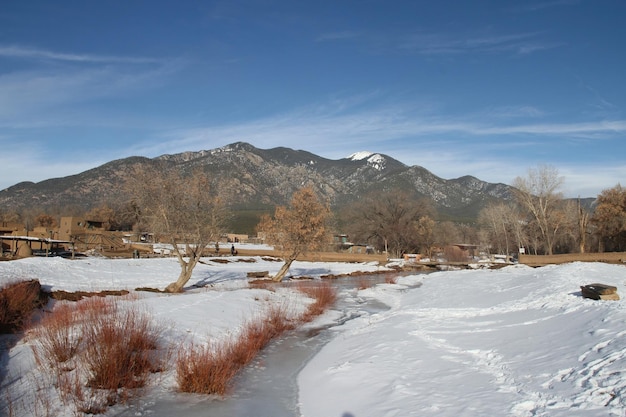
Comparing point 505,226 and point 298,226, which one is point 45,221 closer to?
point 298,226

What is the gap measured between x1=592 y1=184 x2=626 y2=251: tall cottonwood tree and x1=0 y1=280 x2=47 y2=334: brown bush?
64635 millimetres

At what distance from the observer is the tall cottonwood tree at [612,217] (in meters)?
61.6

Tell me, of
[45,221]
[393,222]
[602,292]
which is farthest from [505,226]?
[45,221]

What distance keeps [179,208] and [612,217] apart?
192 feet

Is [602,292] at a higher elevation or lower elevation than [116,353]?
higher

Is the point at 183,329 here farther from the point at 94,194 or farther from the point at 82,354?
the point at 94,194


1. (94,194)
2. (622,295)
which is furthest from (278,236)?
(94,194)

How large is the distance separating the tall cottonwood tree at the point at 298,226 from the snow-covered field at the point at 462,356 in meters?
15.4

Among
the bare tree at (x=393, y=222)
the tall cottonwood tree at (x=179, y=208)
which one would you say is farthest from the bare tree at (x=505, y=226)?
the tall cottonwood tree at (x=179, y=208)

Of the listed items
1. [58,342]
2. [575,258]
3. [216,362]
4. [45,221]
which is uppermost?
[45,221]

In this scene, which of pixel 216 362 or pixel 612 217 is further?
pixel 612 217

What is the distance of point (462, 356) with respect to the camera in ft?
39.2

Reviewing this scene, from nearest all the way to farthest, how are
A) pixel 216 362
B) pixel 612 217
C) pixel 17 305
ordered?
pixel 216 362, pixel 17 305, pixel 612 217

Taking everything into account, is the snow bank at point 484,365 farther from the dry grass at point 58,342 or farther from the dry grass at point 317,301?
the dry grass at point 58,342
